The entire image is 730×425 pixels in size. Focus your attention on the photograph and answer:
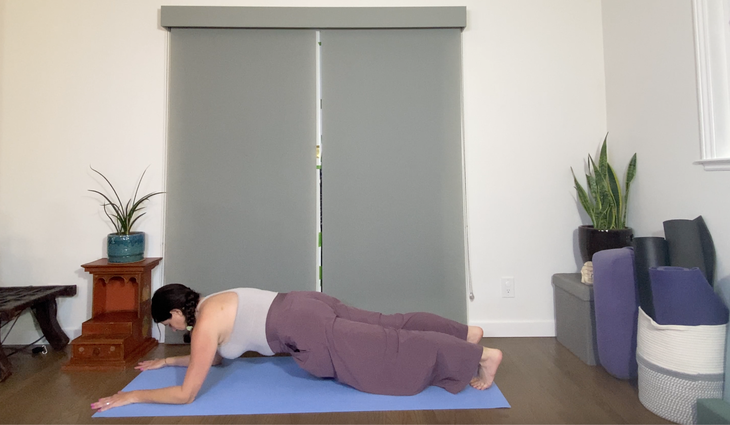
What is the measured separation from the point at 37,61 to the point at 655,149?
3747 mm

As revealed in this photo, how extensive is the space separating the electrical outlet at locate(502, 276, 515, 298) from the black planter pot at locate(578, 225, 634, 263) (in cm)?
47

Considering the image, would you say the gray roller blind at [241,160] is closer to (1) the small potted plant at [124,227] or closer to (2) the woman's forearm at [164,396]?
(1) the small potted plant at [124,227]

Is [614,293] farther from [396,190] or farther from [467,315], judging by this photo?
[396,190]

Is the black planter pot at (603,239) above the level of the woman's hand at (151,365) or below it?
above

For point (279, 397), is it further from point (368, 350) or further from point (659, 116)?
point (659, 116)

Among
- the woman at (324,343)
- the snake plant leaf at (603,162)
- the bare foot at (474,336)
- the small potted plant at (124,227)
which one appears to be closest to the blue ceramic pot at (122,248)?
the small potted plant at (124,227)

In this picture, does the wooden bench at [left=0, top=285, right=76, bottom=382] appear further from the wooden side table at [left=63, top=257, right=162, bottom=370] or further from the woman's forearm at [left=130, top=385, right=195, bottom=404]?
the woman's forearm at [left=130, top=385, right=195, bottom=404]

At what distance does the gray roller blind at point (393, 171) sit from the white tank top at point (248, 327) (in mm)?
828

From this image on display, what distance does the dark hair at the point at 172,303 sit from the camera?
173 cm

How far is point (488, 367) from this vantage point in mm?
1868

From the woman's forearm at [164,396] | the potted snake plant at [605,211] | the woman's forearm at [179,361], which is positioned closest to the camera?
the woman's forearm at [164,396]

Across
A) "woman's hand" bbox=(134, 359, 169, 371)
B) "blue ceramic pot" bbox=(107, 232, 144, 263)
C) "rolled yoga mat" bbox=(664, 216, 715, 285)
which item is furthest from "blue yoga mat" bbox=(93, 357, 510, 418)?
"rolled yoga mat" bbox=(664, 216, 715, 285)

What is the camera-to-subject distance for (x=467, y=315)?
8.84 ft

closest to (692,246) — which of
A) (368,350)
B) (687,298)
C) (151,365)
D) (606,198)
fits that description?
(687,298)
